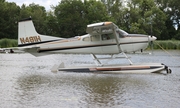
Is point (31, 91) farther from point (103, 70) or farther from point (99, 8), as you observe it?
point (99, 8)

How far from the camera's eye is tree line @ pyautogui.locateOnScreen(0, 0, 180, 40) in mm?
62125

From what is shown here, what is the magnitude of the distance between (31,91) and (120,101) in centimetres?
262

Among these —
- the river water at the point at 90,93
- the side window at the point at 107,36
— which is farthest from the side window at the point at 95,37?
the river water at the point at 90,93

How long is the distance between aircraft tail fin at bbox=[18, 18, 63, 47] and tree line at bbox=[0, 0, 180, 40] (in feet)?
153

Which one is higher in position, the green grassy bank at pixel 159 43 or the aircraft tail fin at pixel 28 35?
the aircraft tail fin at pixel 28 35

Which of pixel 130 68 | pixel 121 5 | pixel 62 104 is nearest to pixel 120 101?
pixel 62 104

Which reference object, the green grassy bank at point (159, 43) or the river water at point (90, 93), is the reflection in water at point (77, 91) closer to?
the river water at point (90, 93)

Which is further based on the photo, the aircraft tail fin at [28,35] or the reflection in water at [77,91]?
the aircraft tail fin at [28,35]

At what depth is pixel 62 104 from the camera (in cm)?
689

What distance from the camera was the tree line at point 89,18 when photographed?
62.1 metres

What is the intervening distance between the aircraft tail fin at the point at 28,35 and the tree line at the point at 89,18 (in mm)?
46554

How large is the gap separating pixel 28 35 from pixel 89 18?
5257 cm

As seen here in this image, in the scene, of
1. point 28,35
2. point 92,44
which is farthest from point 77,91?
point 28,35

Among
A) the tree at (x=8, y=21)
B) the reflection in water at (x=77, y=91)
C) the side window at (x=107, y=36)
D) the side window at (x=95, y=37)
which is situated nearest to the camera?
the reflection in water at (x=77, y=91)
